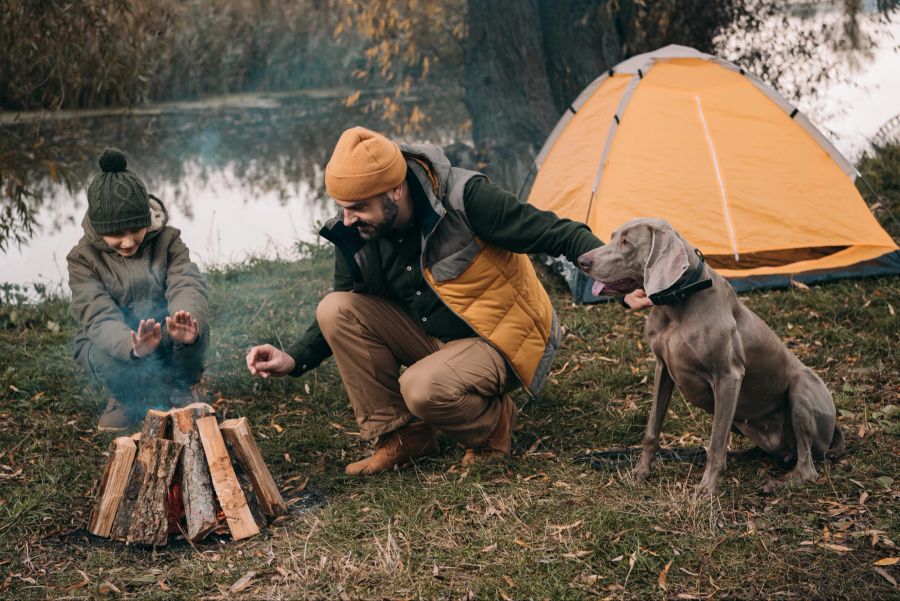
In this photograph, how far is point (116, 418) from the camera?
4.86 m

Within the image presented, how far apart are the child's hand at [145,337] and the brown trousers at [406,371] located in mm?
731

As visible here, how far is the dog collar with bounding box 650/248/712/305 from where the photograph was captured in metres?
3.50

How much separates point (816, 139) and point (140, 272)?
16.7 feet

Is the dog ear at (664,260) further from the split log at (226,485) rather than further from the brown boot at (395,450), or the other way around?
the split log at (226,485)

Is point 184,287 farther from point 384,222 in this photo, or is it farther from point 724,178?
point 724,178

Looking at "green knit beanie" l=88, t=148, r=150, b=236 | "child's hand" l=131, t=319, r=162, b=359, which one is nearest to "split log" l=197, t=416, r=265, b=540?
"child's hand" l=131, t=319, r=162, b=359

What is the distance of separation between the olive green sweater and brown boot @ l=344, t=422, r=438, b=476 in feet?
1.54

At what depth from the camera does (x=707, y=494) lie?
3.66 m

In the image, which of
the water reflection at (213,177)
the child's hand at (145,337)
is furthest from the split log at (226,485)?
the water reflection at (213,177)

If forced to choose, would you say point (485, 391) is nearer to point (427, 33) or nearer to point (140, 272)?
point (140, 272)

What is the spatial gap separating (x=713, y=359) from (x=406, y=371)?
1.33 meters

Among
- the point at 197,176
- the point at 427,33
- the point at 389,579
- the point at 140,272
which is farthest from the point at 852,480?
the point at 427,33

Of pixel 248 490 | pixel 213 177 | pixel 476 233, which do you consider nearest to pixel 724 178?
pixel 476 233

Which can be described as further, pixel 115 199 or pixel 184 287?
pixel 184 287
